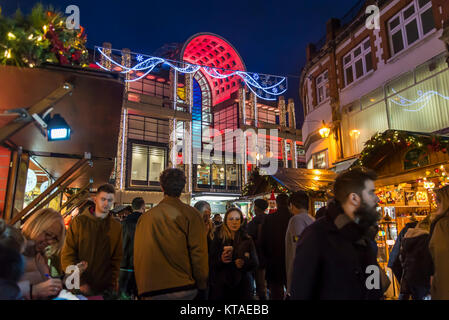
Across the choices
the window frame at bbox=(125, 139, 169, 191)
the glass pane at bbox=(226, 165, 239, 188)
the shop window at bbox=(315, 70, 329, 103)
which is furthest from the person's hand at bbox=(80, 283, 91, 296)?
the glass pane at bbox=(226, 165, 239, 188)

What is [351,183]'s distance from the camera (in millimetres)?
2184

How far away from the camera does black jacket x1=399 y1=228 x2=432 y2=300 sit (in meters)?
3.89

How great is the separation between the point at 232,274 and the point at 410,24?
1192cm

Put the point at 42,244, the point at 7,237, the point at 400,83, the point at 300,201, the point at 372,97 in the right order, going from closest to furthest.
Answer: the point at 7,237
the point at 42,244
the point at 300,201
the point at 400,83
the point at 372,97

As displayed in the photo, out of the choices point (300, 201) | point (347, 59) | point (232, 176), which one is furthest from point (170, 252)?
point (232, 176)

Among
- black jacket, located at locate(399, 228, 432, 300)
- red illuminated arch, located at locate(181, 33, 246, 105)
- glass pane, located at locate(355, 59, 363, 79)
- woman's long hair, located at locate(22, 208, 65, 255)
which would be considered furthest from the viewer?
red illuminated arch, located at locate(181, 33, 246, 105)

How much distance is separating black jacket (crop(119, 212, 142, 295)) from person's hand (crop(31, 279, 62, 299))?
2.90 meters

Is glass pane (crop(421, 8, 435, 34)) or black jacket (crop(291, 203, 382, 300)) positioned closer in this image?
black jacket (crop(291, 203, 382, 300))

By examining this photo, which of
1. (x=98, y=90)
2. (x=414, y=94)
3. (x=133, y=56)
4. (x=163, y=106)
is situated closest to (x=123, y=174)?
(x=163, y=106)

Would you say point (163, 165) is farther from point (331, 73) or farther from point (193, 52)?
point (331, 73)

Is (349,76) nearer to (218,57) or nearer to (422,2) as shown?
(422,2)

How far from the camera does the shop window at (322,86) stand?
1653cm

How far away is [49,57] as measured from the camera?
9.86 feet

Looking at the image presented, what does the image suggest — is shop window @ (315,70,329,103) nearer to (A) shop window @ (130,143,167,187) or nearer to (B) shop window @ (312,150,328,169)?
(B) shop window @ (312,150,328,169)
